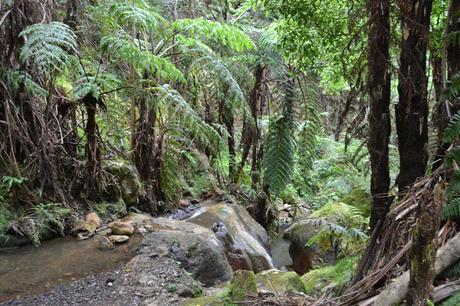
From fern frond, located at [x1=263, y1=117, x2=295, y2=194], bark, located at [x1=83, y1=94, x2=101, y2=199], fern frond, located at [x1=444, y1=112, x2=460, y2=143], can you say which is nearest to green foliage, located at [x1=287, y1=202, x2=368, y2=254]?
fern frond, located at [x1=263, y1=117, x2=295, y2=194]

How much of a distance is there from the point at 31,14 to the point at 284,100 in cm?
281

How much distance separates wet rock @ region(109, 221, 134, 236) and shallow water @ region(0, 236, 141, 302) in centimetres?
11

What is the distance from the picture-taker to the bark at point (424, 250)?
1.41 metres

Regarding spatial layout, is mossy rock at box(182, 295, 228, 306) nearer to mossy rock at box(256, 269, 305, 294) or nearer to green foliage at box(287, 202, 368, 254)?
mossy rock at box(256, 269, 305, 294)

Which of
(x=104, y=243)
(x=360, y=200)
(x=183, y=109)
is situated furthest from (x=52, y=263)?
(x=360, y=200)

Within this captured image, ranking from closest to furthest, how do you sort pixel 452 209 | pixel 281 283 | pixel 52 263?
pixel 452 209, pixel 281 283, pixel 52 263

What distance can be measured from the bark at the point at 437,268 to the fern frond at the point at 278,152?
360cm

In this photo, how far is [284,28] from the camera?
392 centimetres

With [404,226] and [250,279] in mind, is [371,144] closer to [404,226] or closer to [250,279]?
[404,226]

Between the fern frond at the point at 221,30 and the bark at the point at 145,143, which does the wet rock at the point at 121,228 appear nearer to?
the bark at the point at 145,143

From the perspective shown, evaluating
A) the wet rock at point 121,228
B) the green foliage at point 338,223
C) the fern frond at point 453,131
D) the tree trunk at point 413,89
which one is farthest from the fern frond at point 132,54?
the fern frond at point 453,131

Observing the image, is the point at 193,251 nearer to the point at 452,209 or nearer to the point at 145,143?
the point at 145,143

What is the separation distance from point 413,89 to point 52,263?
2.94 metres

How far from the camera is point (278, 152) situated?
5.25 meters
